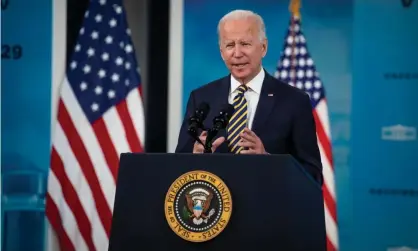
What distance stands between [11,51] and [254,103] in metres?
2.41

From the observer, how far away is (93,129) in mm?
4613

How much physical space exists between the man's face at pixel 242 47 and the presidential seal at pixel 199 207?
0.90m

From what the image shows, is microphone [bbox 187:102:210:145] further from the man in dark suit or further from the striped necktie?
the striped necktie

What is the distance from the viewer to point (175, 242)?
2.03m

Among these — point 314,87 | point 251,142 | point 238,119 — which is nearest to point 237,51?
point 238,119

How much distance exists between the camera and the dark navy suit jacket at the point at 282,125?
2666 mm

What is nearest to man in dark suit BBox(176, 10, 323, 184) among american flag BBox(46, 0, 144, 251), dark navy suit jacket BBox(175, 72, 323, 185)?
dark navy suit jacket BBox(175, 72, 323, 185)

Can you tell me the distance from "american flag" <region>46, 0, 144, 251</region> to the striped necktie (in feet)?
6.03

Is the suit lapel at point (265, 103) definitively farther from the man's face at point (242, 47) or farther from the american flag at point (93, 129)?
the american flag at point (93, 129)

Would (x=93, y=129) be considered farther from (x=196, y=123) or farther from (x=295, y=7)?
(x=196, y=123)

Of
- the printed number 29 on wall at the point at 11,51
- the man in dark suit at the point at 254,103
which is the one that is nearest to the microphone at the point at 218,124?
the man in dark suit at the point at 254,103

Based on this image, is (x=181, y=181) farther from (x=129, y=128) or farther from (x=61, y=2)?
(x=61, y=2)

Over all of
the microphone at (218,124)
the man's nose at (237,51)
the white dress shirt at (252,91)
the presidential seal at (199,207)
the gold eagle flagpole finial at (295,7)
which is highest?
the gold eagle flagpole finial at (295,7)

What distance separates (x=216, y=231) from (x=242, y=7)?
2623mm
